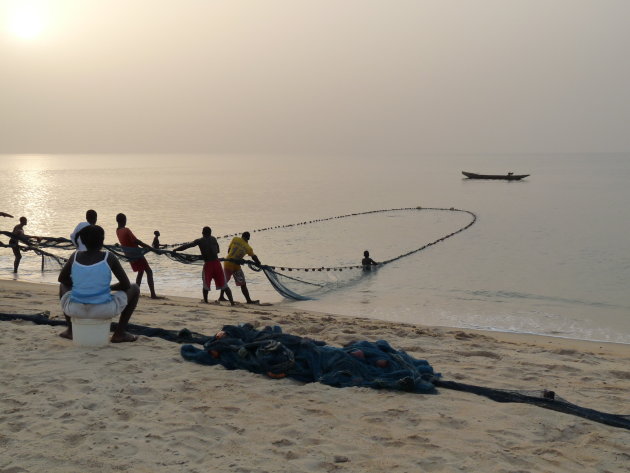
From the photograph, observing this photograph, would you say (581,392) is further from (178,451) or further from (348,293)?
(348,293)

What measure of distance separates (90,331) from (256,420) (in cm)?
194

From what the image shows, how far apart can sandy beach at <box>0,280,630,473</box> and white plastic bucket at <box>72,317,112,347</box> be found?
10cm

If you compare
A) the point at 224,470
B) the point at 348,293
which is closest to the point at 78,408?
the point at 224,470

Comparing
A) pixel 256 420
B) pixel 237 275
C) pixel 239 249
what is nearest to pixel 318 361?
pixel 256 420

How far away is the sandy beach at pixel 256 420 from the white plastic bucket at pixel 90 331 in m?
0.10

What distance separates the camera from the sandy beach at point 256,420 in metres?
3.39

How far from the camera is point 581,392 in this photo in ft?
16.3

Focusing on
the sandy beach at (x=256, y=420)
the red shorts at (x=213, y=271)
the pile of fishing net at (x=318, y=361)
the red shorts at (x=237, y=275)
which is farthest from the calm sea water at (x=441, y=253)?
the sandy beach at (x=256, y=420)

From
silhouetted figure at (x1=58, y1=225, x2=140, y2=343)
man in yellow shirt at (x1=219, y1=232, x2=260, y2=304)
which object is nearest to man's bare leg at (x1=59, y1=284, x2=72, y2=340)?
silhouetted figure at (x1=58, y1=225, x2=140, y2=343)

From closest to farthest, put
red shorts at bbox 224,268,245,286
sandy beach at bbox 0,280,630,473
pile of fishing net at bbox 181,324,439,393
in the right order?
sandy beach at bbox 0,280,630,473
pile of fishing net at bbox 181,324,439,393
red shorts at bbox 224,268,245,286

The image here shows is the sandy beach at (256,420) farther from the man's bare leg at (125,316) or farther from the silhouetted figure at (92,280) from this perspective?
the silhouetted figure at (92,280)

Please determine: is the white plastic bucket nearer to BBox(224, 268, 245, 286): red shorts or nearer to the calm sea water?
the calm sea water

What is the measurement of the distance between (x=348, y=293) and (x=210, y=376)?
811 centimetres

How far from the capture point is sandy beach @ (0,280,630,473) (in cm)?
339
